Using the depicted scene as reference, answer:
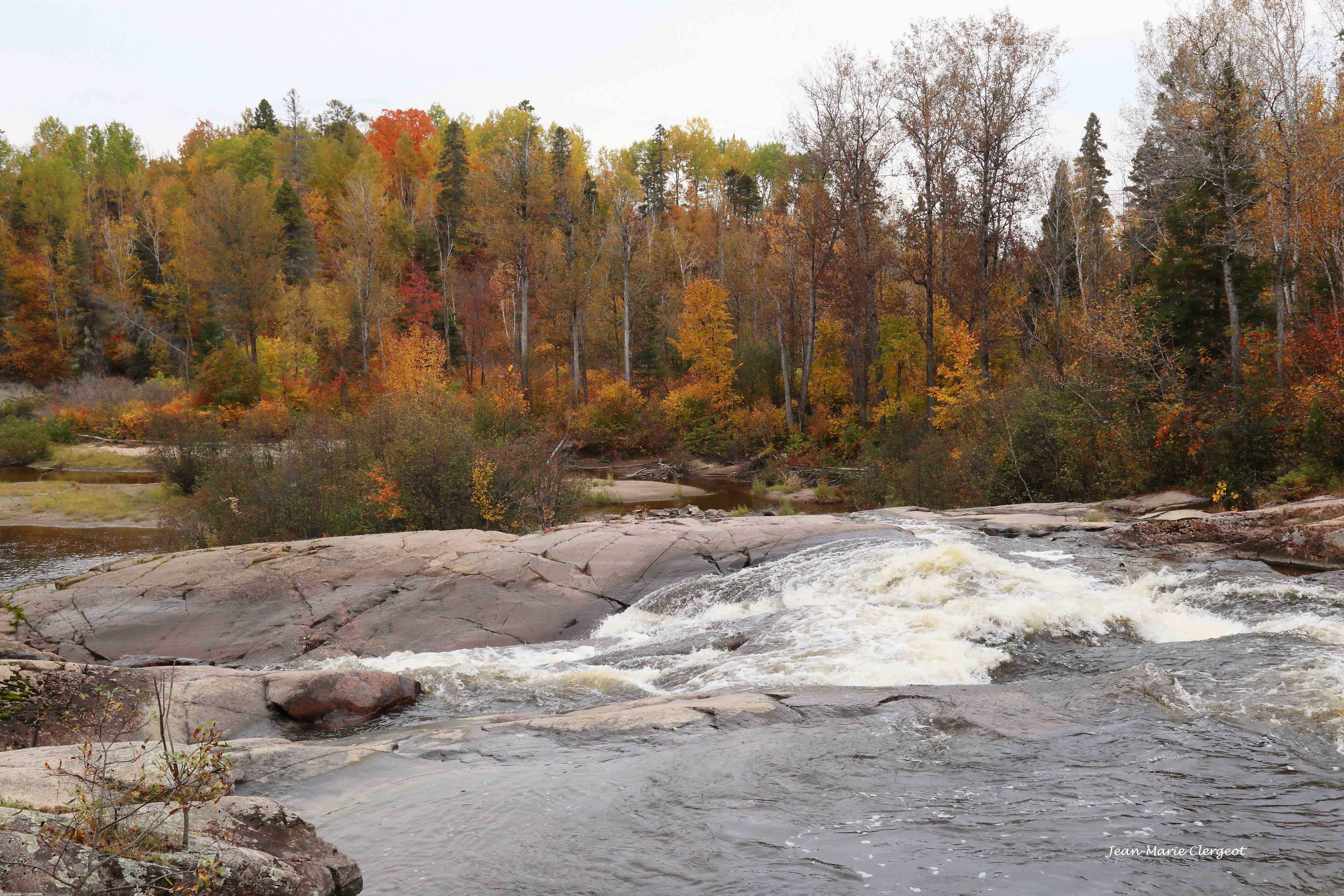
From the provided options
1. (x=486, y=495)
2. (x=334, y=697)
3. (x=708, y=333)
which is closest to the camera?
(x=334, y=697)

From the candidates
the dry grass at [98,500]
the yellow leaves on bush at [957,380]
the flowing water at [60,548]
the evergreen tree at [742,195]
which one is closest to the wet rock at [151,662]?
the flowing water at [60,548]

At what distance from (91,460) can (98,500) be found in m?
12.1

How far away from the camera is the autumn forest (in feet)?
60.8

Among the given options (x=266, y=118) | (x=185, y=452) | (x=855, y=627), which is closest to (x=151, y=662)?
(x=855, y=627)

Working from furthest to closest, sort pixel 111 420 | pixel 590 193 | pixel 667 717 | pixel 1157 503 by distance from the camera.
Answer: pixel 590 193
pixel 111 420
pixel 1157 503
pixel 667 717

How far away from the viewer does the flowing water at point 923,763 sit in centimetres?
472

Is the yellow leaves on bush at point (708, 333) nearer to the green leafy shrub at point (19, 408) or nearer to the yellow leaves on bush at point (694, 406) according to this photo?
the yellow leaves on bush at point (694, 406)

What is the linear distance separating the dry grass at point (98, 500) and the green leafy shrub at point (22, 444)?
31.0 ft

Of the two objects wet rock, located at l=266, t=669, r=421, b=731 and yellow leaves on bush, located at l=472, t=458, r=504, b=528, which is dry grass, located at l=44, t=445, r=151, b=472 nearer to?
yellow leaves on bush, located at l=472, t=458, r=504, b=528

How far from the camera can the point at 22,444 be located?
36969 mm

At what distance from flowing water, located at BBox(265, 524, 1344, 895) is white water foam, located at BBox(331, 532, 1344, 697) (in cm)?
5

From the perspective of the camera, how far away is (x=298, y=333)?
4625 centimetres

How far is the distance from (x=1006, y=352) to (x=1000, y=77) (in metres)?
10.8

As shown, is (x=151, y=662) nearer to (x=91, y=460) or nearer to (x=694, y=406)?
(x=694, y=406)
